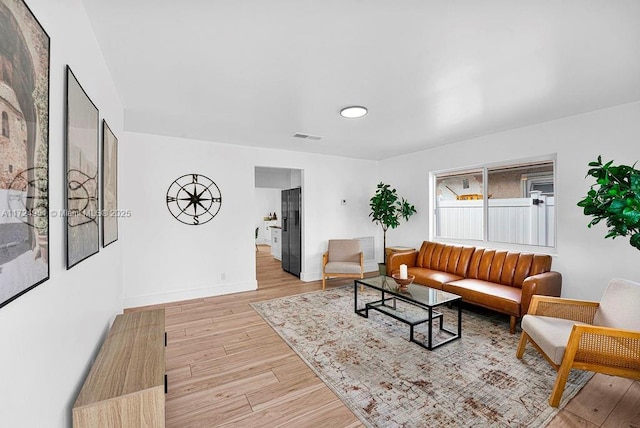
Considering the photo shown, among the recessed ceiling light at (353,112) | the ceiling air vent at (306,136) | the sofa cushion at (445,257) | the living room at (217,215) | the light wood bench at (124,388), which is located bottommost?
the light wood bench at (124,388)

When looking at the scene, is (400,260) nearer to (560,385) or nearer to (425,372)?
(425,372)

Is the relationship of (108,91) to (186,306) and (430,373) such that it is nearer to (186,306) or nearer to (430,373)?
(186,306)

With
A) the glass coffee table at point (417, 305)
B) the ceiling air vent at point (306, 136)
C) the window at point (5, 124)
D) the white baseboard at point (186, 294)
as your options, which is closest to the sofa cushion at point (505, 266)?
the glass coffee table at point (417, 305)

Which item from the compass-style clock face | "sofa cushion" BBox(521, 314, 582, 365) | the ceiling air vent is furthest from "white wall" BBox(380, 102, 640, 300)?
the compass-style clock face

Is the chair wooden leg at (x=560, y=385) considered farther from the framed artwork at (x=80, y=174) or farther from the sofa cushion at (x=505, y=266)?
the framed artwork at (x=80, y=174)

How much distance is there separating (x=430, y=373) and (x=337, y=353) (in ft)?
2.71

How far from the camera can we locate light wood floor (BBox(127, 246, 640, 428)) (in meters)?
1.84

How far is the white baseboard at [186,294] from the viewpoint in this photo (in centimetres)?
390

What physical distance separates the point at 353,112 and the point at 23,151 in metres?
2.80

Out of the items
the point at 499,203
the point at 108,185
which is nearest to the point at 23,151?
the point at 108,185

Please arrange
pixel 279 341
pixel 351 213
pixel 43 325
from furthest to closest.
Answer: pixel 351 213 < pixel 279 341 < pixel 43 325

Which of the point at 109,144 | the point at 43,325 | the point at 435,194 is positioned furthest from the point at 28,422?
the point at 435,194

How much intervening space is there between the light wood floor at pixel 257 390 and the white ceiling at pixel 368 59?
248 centimetres

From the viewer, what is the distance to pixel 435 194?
16.8ft
